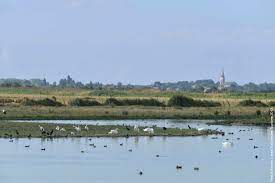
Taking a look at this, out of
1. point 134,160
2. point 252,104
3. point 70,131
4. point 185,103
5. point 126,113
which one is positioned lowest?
point 134,160

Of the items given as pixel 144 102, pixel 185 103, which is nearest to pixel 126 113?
pixel 144 102

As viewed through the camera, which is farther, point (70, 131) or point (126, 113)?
point (126, 113)

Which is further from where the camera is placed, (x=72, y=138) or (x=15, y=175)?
(x=72, y=138)

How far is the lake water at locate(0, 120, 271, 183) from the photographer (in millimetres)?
37625

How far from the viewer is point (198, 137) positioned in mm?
58000

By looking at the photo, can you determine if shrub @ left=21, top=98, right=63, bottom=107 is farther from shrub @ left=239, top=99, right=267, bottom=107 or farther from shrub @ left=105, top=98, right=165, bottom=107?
shrub @ left=239, top=99, right=267, bottom=107

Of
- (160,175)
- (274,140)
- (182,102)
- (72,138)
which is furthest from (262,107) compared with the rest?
(160,175)

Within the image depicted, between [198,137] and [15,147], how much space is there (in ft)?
46.3

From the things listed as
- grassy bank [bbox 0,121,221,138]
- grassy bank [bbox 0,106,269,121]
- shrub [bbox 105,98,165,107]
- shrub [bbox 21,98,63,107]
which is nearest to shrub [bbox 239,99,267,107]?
grassy bank [bbox 0,106,269,121]

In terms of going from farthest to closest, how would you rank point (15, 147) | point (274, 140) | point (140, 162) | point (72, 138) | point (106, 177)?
point (274, 140)
point (72, 138)
point (15, 147)
point (140, 162)
point (106, 177)

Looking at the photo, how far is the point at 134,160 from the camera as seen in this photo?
44.2 m

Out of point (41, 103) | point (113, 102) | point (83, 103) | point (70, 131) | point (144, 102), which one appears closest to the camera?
point (70, 131)

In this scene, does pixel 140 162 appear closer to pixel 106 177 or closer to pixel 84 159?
pixel 84 159

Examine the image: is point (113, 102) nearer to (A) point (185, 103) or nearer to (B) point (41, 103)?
(A) point (185, 103)
